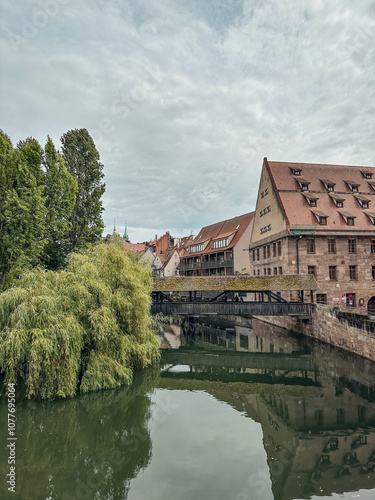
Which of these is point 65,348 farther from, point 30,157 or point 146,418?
point 30,157

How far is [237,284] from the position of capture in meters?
20.8

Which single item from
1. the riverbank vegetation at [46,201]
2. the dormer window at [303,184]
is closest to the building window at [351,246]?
the dormer window at [303,184]

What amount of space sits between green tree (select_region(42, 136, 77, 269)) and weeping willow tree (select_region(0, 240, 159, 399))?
7.12m

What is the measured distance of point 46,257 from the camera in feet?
72.5

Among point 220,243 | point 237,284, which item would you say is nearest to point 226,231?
point 220,243

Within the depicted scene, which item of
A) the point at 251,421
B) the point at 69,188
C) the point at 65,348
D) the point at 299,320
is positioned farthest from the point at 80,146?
the point at 251,421

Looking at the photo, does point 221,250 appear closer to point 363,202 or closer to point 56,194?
A: point 363,202

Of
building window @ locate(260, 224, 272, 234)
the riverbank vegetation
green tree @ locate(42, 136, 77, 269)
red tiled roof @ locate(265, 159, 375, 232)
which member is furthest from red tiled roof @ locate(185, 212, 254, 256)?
green tree @ locate(42, 136, 77, 269)

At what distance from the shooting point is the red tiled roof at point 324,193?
26.6 m

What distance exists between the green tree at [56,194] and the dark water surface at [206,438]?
11.3 m

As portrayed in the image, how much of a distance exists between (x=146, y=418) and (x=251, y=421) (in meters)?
3.41

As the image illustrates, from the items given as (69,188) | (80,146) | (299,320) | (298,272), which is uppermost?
(80,146)

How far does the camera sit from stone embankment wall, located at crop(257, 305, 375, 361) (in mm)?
16266

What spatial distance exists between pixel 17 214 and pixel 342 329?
63.0ft
